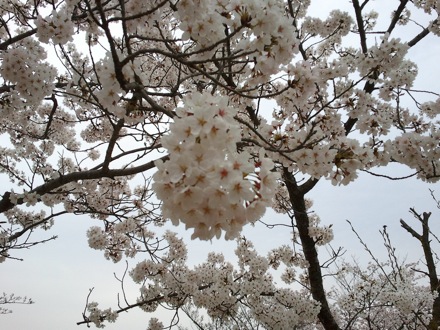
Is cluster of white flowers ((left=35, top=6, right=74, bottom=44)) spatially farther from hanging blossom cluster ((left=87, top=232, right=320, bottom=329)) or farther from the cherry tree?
hanging blossom cluster ((left=87, top=232, right=320, bottom=329))

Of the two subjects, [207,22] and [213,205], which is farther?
[207,22]

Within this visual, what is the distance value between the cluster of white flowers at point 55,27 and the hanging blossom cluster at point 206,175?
281 centimetres

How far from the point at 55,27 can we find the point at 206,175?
10.4 ft

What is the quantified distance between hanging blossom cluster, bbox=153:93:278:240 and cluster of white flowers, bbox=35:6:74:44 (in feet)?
9.21

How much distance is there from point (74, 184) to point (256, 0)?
14.7 ft

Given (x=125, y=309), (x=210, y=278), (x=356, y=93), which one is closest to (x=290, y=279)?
(x=210, y=278)

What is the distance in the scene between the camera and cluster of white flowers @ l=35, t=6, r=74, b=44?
3.60 metres

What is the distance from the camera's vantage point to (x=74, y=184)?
5.67 m

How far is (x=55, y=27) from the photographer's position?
11.9 feet

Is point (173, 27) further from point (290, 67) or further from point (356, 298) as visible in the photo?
point (356, 298)

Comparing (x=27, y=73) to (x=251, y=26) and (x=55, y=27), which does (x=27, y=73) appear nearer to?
(x=55, y=27)

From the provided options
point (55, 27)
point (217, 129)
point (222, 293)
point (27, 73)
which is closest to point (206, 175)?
point (217, 129)

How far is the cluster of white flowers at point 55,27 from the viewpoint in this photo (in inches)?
142

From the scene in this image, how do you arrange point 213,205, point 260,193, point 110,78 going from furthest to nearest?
point 110,78 < point 260,193 < point 213,205
